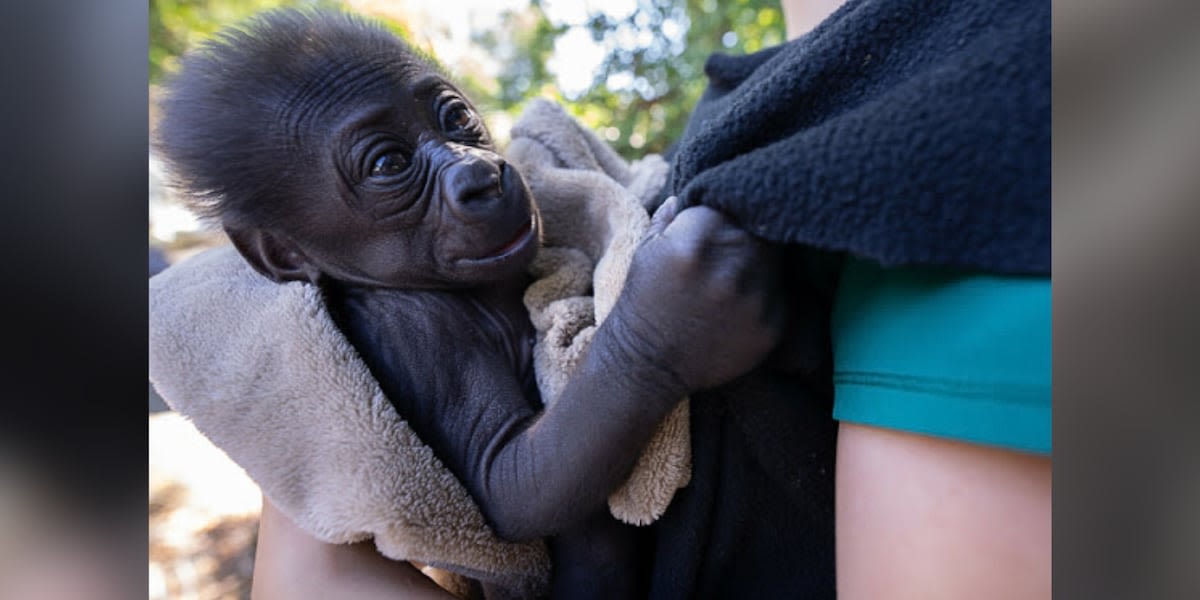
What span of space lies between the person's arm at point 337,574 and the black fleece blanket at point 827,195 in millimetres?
279

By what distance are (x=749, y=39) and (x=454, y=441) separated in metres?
3.25

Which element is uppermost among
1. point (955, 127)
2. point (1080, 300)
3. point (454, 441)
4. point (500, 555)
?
point (955, 127)

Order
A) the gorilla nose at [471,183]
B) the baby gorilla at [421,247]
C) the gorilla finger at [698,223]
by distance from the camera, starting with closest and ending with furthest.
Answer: the gorilla finger at [698,223] < the baby gorilla at [421,247] < the gorilla nose at [471,183]

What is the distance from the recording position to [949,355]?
1.79 feet

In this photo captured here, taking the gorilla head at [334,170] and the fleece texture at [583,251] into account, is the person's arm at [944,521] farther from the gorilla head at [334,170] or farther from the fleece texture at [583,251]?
the gorilla head at [334,170]

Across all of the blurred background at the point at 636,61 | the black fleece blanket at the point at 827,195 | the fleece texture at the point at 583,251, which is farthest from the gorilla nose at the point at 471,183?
the blurred background at the point at 636,61

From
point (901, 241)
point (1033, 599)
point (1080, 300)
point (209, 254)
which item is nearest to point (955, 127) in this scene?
point (901, 241)

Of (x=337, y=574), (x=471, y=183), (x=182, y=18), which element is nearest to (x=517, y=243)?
(x=471, y=183)

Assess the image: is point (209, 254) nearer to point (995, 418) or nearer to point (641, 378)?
point (641, 378)

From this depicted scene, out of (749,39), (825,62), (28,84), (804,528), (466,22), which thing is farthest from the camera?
(466,22)

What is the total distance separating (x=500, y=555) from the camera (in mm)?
882

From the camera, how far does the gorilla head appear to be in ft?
3.26

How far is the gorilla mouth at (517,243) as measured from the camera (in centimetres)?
98

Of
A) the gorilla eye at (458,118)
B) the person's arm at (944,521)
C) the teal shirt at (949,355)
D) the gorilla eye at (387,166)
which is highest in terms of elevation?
the gorilla eye at (458,118)
